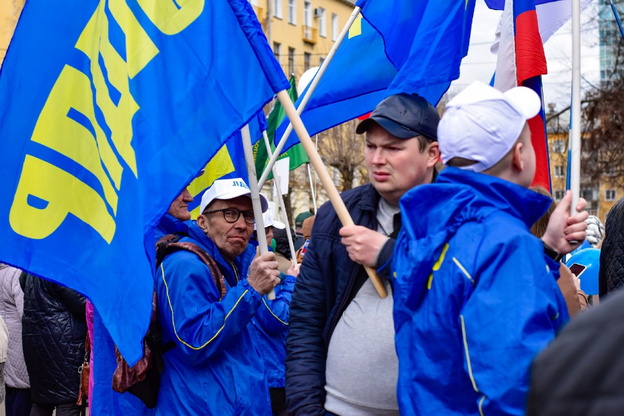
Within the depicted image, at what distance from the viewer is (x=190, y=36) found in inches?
153

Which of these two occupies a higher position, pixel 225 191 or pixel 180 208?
pixel 225 191

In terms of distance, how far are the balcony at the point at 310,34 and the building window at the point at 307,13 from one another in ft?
2.40

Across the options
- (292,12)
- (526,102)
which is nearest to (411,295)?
(526,102)

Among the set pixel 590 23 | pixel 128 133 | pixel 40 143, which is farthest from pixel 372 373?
pixel 590 23

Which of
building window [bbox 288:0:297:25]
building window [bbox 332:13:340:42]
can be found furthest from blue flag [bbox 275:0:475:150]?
building window [bbox 332:13:340:42]

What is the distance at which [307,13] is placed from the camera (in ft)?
182

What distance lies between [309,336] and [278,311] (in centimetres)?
174

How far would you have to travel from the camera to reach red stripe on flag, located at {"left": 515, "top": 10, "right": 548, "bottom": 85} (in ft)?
13.9

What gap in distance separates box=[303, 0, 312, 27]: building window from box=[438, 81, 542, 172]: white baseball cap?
53.6 meters

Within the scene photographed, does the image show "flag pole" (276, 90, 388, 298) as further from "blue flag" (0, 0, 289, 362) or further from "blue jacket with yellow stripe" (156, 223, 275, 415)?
"blue jacket with yellow stripe" (156, 223, 275, 415)

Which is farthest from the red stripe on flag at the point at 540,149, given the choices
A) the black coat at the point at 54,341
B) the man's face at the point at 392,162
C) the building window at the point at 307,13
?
the building window at the point at 307,13

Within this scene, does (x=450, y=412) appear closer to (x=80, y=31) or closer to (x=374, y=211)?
(x=374, y=211)

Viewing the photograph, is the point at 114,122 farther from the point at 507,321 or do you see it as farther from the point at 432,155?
the point at 507,321

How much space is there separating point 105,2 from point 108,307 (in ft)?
4.56
